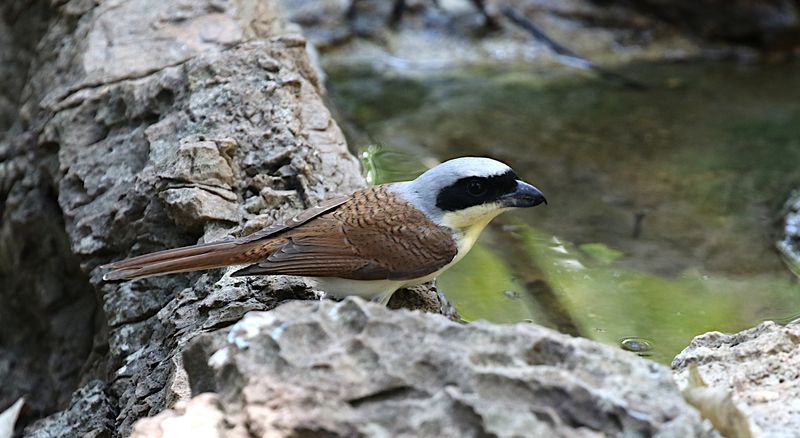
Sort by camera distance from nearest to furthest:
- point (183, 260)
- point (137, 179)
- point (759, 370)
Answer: point (759, 370) < point (183, 260) < point (137, 179)

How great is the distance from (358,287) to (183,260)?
2.18 feet

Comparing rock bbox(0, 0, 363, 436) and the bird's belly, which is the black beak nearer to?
the bird's belly

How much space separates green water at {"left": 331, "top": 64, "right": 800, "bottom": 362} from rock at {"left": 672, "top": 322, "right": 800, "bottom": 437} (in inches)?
32.3

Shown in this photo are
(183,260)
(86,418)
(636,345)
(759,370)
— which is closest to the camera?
(759,370)

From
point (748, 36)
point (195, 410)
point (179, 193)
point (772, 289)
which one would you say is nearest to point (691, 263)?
point (772, 289)

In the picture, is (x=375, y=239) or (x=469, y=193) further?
(x=469, y=193)

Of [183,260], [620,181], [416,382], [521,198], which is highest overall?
[416,382]

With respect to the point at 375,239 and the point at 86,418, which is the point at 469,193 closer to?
the point at 375,239

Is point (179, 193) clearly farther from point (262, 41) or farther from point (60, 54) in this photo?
point (60, 54)

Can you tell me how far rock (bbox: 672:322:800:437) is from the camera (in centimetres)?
314

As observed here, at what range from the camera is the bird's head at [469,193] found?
4.12 m

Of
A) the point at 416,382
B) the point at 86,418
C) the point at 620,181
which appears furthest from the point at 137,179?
the point at 620,181

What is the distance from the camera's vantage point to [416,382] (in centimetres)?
268

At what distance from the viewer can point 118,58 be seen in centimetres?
556
